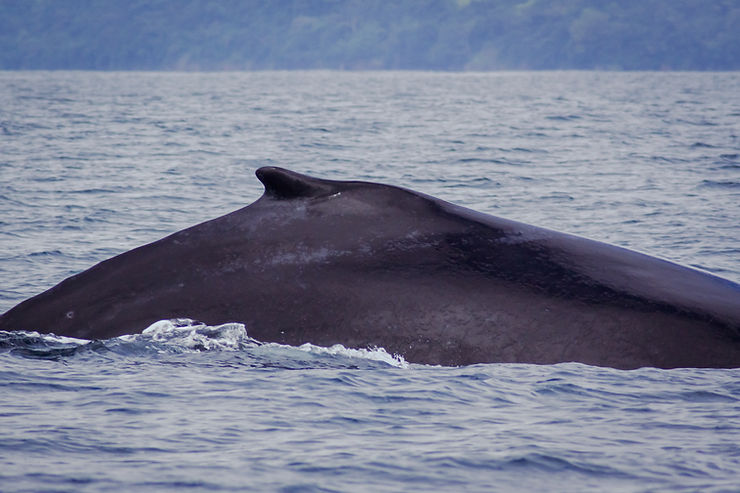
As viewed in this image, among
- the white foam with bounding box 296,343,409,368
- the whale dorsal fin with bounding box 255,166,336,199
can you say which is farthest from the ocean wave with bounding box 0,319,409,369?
the whale dorsal fin with bounding box 255,166,336,199

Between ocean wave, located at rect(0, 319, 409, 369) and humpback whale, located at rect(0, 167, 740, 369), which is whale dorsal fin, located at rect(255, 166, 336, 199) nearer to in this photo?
humpback whale, located at rect(0, 167, 740, 369)

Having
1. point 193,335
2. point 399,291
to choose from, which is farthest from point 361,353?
point 193,335

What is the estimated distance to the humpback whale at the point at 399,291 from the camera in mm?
6887

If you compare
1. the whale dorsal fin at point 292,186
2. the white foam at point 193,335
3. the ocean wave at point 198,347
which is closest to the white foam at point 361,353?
the ocean wave at point 198,347

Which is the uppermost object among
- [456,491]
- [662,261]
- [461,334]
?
[662,261]

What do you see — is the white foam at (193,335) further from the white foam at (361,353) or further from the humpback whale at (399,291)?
the white foam at (361,353)

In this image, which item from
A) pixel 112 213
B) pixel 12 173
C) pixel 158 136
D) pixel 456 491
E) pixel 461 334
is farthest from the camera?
pixel 158 136

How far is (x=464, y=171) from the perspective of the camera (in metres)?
28.3

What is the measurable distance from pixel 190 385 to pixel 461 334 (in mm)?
1850

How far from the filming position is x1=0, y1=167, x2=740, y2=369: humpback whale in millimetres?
6887

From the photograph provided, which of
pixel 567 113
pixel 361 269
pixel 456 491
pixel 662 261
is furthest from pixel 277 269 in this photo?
pixel 567 113

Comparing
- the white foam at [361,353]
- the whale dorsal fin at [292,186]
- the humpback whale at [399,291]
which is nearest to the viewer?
the humpback whale at [399,291]

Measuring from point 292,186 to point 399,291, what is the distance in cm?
100

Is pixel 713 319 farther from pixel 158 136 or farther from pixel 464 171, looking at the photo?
pixel 158 136
